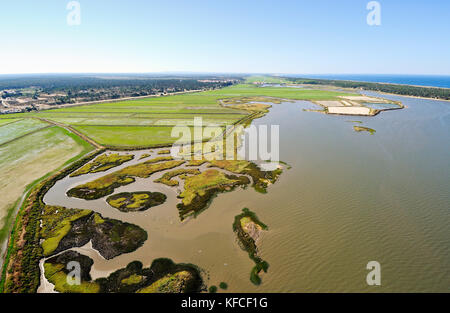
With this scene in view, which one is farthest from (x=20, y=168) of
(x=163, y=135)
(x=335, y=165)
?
(x=335, y=165)

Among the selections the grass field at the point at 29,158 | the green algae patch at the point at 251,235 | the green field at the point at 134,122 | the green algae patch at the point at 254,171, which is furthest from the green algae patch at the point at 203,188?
the green field at the point at 134,122

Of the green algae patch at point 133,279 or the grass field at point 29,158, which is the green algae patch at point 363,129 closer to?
the green algae patch at point 133,279

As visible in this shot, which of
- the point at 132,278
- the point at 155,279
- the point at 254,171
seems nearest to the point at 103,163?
the point at 254,171

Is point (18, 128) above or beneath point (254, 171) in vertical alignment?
above

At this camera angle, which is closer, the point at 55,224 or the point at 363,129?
the point at 55,224

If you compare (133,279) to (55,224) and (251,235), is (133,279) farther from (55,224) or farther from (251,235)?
(55,224)

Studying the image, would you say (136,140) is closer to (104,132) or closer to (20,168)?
(104,132)
